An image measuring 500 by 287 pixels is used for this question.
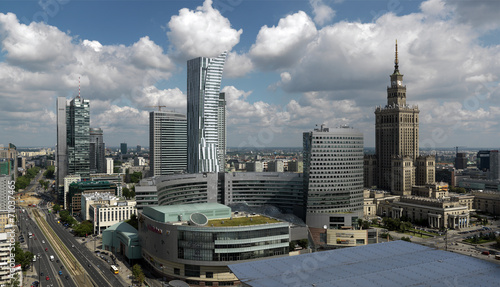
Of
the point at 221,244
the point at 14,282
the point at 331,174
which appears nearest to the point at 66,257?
the point at 14,282

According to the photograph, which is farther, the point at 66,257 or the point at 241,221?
the point at 66,257

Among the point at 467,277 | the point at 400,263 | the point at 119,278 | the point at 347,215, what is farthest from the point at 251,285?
the point at 347,215

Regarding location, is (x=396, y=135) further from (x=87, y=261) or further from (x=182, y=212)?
(x=87, y=261)

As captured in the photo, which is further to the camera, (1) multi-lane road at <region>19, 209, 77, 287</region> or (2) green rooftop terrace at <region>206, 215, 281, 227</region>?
(2) green rooftop terrace at <region>206, 215, 281, 227</region>

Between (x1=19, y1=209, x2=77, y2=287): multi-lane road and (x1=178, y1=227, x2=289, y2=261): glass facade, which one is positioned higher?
(x1=178, y1=227, x2=289, y2=261): glass facade

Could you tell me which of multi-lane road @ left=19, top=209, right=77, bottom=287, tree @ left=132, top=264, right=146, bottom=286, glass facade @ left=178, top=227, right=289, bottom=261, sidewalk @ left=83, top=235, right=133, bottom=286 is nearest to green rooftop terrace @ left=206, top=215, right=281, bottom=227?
glass facade @ left=178, top=227, right=289, bottom=261

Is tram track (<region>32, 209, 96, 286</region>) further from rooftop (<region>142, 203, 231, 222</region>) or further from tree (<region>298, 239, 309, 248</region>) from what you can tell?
tree (<region>298, 239, 309, 248</region>)
